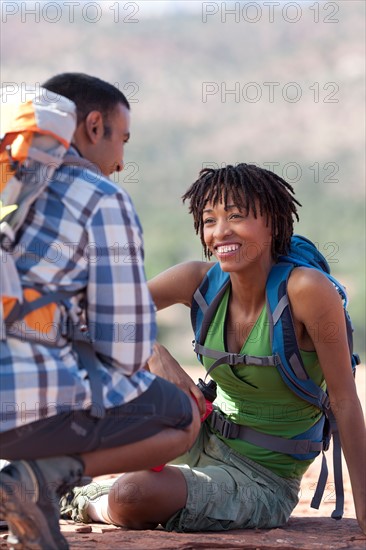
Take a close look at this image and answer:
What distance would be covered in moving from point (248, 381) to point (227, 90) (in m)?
33.2

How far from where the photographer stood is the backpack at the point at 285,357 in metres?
4.14

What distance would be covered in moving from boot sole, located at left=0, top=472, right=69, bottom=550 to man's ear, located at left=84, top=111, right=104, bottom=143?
1.13 meters

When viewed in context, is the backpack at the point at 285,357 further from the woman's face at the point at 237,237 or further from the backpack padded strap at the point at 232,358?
the woman's face at the point at 237,237

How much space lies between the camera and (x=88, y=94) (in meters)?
3.51

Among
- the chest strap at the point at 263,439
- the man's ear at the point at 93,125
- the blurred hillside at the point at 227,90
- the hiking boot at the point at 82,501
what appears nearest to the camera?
the man's ear at the point at 93,125

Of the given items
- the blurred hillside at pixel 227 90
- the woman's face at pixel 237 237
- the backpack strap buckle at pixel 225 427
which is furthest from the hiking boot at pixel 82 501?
the blurred hillside at pixel 227 90

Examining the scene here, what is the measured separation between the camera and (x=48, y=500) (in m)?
3.13

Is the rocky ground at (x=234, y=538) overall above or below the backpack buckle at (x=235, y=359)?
below

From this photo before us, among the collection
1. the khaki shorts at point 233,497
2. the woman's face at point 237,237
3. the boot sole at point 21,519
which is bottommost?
the khaki shorts at point 233,497

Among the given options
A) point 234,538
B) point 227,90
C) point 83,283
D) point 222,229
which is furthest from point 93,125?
point 227,90

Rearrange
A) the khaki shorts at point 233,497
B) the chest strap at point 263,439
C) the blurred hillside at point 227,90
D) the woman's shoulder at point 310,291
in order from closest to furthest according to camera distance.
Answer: the woman's shoulder at point 310,291, the khaki shorts at point 233,497, the chest strap at point 263,439, the blurred hillside at point 227,90

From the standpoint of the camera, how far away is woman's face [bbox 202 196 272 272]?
14.0 feet

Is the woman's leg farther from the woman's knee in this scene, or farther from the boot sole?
the boot sole

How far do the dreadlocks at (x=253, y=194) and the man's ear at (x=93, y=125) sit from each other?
96cm
